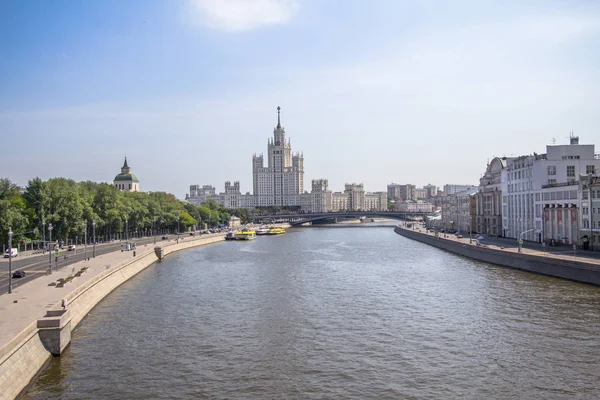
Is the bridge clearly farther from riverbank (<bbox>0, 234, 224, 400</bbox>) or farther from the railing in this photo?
riverbank (<bbox>0, 234, 224, 400</bbox>)

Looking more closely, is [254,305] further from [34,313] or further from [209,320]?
[34,313]

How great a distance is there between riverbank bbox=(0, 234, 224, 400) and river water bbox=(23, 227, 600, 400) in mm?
733

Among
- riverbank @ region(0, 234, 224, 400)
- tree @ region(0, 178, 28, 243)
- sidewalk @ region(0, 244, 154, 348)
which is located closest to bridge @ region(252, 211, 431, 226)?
tree @ region(0, 178, 28, 243)

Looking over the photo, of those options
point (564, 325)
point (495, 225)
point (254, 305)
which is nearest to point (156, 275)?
point (254, 305)

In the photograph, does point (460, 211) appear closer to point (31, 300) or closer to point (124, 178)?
point (31, 300)

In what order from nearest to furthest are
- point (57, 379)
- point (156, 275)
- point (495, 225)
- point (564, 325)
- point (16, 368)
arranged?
point (16, 368)
point (57, 379)
point (564, 325)
point (156, 275)
point (495, 225)

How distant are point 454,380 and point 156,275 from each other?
120ft

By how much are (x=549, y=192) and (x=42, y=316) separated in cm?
5396

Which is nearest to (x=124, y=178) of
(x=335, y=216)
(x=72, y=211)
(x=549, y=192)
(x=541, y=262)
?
(x=335, y=216)

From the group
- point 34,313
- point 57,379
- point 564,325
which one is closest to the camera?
point 57,379

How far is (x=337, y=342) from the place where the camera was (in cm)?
2616

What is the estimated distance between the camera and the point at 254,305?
35.8 m

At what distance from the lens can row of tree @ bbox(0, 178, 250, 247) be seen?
61.2 meters

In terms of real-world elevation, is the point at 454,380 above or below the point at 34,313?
below
